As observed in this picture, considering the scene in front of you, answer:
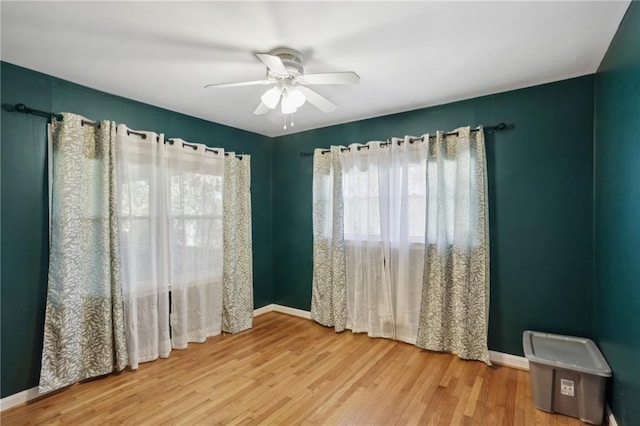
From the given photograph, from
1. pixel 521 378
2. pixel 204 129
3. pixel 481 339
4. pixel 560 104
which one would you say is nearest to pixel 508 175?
pixel 560 104

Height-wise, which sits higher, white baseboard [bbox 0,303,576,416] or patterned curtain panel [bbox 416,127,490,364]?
patterned curtain panel [bbox 416,127,490,364]

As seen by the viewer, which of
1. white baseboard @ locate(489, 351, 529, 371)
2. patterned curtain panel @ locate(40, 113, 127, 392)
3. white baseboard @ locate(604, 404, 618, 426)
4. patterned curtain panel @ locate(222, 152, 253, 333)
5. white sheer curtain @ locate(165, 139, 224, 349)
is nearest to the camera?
white baseboard @ locate(604, 404, 618, 426)

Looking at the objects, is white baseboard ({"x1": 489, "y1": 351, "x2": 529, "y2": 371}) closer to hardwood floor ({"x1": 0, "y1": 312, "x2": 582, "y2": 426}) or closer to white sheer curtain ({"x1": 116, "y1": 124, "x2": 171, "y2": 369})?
hardwood floor ({"x1": 0, "y1": 312, "x2": 582, "y2": 426})

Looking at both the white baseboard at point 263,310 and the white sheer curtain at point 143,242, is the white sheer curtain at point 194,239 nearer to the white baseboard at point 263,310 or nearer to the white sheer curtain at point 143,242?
the white sheer curtain at point 143,242

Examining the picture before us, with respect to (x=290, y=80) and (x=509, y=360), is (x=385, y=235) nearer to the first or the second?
(x=509, y=360)

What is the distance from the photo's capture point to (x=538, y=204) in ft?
8.43

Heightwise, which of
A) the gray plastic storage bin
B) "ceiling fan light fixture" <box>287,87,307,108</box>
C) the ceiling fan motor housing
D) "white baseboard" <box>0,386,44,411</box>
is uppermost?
the ceiling fan motor housing

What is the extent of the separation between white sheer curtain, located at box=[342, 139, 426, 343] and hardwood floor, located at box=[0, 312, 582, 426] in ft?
1.20

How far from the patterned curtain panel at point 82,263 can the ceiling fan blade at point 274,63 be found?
5.34 ft

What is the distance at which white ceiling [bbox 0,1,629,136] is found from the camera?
1.62 m

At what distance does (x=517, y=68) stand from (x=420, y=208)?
4.52 ft

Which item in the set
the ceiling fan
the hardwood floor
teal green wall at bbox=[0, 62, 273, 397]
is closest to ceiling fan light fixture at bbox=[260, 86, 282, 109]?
the ceiling fan

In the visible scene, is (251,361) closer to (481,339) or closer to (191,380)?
(191,380)

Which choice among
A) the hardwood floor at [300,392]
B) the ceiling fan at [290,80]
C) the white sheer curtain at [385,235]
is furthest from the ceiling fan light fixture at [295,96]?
the hardwood floor at [300,392]
